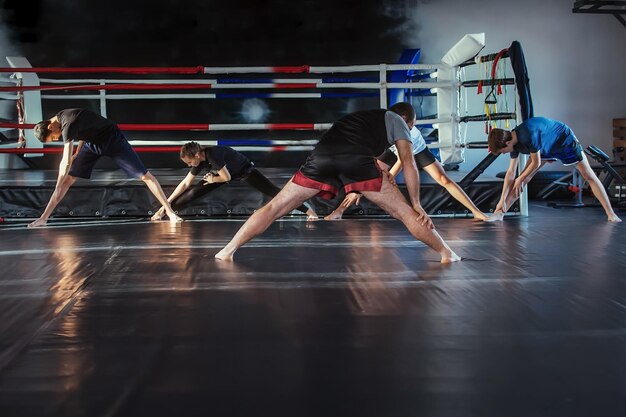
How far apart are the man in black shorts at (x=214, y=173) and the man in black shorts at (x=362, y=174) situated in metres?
1.84

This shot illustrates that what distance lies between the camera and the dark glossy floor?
1.68 m

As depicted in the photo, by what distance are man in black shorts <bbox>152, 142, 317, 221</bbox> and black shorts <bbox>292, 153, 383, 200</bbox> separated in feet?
6.28

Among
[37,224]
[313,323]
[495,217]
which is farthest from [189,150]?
[313,323]

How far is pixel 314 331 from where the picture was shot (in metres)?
2.29

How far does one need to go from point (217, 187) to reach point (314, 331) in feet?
13.2

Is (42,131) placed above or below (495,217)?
above

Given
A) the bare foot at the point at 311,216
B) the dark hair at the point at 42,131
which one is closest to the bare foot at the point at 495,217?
the bare foot at the point at 311,216

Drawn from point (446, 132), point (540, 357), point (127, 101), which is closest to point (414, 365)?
point (540, 357)

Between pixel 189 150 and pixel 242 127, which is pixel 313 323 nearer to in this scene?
pixel 189 150

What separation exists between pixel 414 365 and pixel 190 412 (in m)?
0.67

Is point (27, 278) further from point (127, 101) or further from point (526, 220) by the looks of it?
point (127, 101)

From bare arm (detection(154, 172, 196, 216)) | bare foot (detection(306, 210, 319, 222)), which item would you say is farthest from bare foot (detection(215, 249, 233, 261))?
bare foot (detection(306, 210, 319, 222))

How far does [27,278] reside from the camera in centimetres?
326

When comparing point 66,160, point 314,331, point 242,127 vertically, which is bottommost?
point 314,331
